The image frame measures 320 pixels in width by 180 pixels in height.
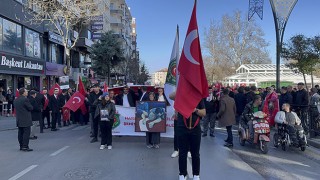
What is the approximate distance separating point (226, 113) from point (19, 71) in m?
21.0

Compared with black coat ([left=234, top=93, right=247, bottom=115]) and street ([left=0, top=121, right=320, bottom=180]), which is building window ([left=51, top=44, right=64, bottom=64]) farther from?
street ([left=0, top=121, right=320, bottom=180])

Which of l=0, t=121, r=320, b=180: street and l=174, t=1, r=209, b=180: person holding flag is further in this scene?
l=0, t=121, r=320, b=180: street

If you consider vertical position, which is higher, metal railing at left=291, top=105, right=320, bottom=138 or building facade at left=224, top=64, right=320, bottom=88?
building facade at left=224, top=64, right=320, bottom=88

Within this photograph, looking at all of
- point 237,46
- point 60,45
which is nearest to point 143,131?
point 60,45

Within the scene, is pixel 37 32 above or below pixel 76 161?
above

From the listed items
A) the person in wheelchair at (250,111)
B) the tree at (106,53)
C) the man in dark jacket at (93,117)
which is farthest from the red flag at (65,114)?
the tree at (106,53)

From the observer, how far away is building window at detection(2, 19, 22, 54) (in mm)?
Result: 25594

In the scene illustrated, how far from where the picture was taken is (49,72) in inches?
1383

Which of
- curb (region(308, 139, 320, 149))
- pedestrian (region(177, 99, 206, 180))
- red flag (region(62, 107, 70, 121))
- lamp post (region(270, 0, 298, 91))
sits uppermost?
lamp post (region(270, 0, 298, 91))

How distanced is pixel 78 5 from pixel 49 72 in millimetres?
11973

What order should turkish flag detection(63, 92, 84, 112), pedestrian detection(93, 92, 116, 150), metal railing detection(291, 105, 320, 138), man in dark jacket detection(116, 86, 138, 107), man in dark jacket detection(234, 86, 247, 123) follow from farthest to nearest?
1. turkish flag detection(63, 92, 84, 112)
2. man in dark jacket detection(234, 86, 247, 123)
3. man in dark jacket detection(116, 86, 138, 107)
4. metal railing detection(291, 105, 320, 138)
5. pedestrian detection(93, 92, 116, 150)

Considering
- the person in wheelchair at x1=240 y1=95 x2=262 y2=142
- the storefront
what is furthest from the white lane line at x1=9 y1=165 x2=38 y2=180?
the storefront

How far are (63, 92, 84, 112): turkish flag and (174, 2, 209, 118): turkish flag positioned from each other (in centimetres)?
1080

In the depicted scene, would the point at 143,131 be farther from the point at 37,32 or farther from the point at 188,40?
the point at 37,32
